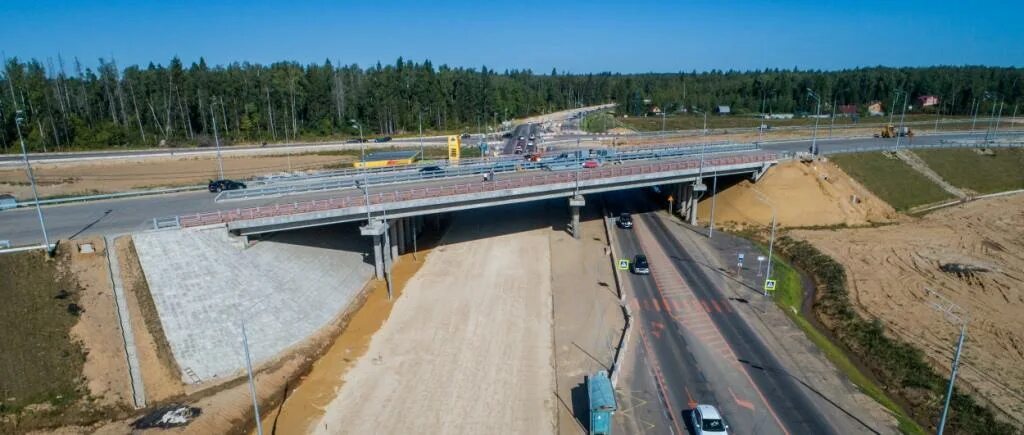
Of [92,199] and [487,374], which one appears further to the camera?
[92,199]

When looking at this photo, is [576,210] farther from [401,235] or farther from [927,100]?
[927,100]

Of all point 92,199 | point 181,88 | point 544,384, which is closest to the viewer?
point 544,384

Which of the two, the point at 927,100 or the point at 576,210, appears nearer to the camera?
the point at 576,210

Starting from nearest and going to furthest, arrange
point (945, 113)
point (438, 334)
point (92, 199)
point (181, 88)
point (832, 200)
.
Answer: point (438, 334)
point (92, 199)
point (832, 200)
point (181, 88)
point (945, 113)

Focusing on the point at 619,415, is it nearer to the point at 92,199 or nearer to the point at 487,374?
the point at 487,374

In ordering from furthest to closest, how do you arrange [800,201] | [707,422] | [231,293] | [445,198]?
[800,201], [445,198], [231,293], [707,422]

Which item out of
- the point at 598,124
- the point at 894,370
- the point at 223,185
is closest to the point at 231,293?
the point at 223,185

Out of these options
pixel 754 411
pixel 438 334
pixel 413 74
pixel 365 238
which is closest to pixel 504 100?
pixel 413 74

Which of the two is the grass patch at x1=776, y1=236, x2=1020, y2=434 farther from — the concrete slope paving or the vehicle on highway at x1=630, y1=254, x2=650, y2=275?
the concrete slope paving
